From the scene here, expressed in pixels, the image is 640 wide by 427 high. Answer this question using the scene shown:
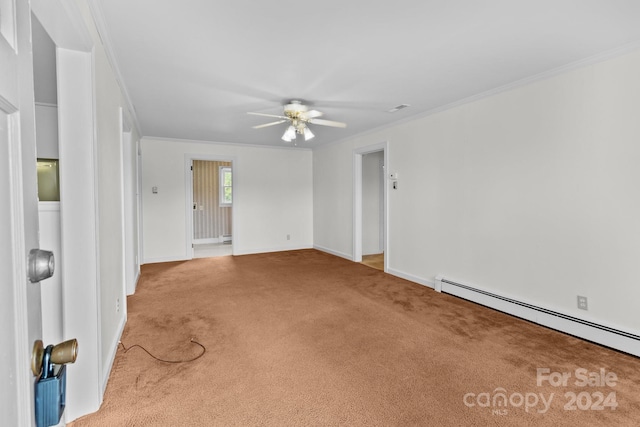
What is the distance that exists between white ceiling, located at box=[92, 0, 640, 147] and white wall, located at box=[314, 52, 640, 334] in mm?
312

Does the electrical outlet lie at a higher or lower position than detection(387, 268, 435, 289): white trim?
higher

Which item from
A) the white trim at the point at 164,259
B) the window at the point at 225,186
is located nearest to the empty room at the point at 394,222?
the white trim at the point at 164,259

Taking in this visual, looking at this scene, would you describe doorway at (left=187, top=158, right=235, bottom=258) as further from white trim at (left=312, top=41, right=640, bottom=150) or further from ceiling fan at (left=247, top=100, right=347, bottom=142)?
white trim at (left=312, top=41, right=640, bottom=150)

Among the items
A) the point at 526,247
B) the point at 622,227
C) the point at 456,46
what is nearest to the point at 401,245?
the point at 526,247

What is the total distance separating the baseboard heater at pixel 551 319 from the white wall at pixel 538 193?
0.08 m

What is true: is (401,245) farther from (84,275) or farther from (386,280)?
(84,275)

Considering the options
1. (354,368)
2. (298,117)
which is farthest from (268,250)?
(354,368)

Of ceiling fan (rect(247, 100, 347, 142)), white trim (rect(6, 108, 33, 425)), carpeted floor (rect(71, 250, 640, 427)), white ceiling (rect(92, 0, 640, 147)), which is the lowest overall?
carpeted floor (rect(71, 250, 640, 427))

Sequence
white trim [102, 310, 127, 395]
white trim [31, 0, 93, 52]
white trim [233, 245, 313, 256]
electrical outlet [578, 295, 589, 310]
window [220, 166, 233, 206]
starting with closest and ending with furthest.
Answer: white trim [31, 0, 93, 52], white trim [102, 310, 127, 395], electrical outlet [578, 295, 589, 310], white trim [233, 245, 313, 256], window [220, 166, 233, 206]

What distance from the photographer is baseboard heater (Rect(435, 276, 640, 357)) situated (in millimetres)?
2545

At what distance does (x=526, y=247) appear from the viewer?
10.7ft

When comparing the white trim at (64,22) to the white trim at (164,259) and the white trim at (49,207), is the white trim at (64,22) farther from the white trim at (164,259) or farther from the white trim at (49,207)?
the white trim at (164,259)

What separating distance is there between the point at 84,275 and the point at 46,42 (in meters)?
1.54

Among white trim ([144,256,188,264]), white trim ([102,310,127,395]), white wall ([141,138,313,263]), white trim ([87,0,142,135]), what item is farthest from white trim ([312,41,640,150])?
white trim ([144,256,188,264])
